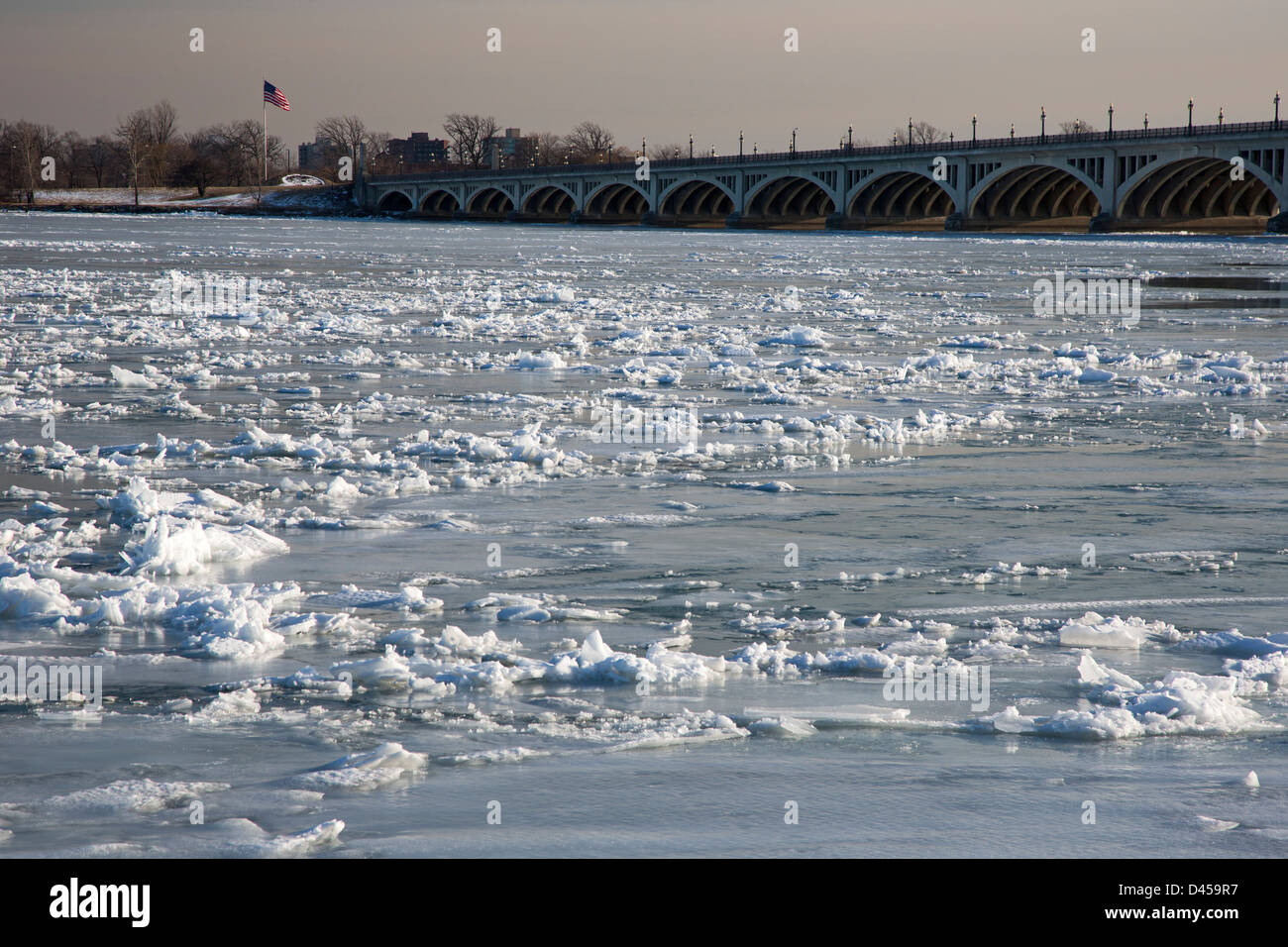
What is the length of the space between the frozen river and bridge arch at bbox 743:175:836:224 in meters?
90.1

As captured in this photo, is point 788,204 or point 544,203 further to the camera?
point 544,203

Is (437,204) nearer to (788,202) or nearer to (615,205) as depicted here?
(615,205)

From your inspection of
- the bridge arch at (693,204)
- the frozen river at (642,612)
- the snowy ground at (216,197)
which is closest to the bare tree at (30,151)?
the snowy ground at (216,197)

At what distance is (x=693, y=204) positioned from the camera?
364 feet

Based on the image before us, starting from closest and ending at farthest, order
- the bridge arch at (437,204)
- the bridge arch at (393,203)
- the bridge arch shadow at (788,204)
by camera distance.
Answer: the bridge arch shadow at (788,204)
the bridge arch at (437,204)
the bridge arch at (393,203)

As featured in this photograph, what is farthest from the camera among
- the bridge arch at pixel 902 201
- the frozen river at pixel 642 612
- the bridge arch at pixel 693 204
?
the bridge arch at pixel 693 204

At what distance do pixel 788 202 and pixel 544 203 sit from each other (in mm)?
29481

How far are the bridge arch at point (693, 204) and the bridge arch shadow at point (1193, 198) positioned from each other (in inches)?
1466

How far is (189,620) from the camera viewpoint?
5.14m

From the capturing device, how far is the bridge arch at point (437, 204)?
452ft

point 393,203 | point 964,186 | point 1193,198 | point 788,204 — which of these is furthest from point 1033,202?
point 393,203

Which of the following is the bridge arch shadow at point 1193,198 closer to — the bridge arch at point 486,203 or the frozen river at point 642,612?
the bridge arch at point 486,203

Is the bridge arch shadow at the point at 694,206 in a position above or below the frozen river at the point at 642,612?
above

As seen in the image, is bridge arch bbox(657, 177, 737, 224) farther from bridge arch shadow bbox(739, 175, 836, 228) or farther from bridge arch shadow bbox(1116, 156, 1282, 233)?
bridge arch shadow bbox(1116, 156, 1282, 233)
